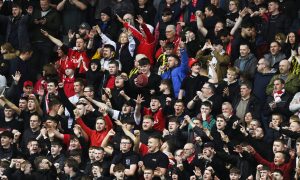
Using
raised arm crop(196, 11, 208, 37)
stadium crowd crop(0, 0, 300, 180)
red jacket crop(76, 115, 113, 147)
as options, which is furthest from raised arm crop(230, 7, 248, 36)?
red jacket crop(76, 115, 113, 147)

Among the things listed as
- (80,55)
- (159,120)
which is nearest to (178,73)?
(159,120)

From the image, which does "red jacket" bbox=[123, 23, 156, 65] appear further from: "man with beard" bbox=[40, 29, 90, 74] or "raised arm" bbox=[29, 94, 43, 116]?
"raised arm" bbox=[29, 94, 43, 116]

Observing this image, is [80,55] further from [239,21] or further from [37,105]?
[239,21]

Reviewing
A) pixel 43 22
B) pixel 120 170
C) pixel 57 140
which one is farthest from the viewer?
pixel 43 22

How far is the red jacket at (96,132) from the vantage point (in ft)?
87.0

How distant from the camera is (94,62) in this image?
28594 mm

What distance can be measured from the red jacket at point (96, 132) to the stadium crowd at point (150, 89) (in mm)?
23

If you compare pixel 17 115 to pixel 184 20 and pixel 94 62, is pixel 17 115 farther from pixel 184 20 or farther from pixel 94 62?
pixel 184 20

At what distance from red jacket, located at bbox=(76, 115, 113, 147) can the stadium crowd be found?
0.02m

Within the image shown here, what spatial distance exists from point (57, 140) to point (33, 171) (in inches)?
45.8

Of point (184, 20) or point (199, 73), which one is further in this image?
point (184, 20)

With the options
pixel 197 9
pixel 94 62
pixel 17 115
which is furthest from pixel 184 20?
pixel 17 115

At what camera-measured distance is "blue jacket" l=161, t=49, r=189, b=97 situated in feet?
90.2

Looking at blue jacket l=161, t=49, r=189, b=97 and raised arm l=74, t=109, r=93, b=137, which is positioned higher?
blue jacket l=161, t=49, r=189, b=97
